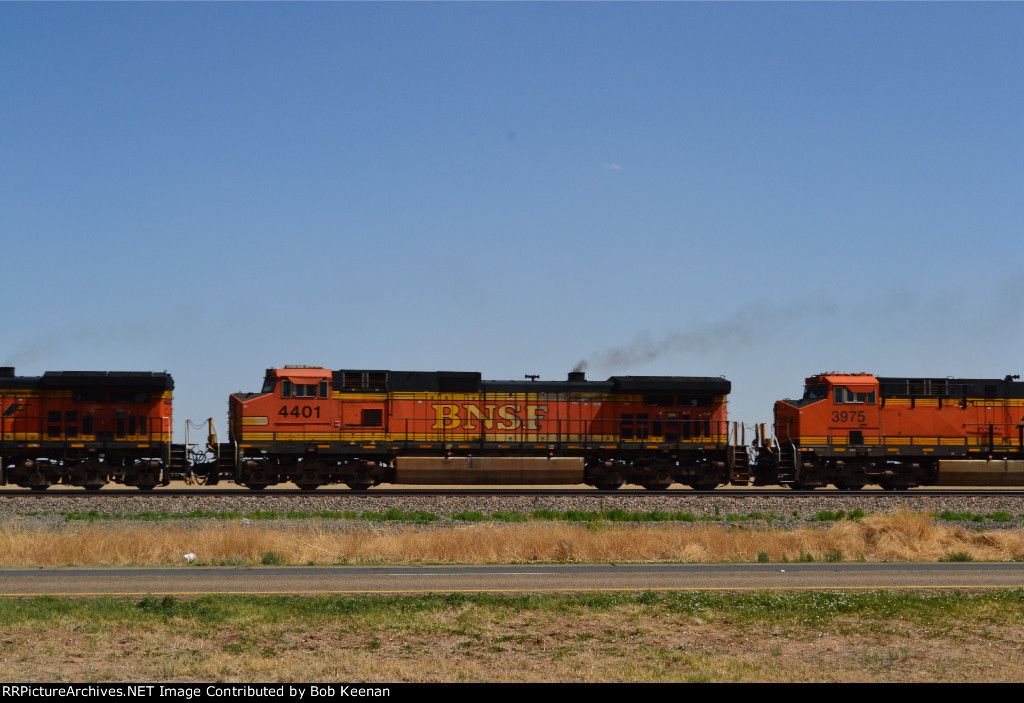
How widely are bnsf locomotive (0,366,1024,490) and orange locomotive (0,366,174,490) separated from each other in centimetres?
5

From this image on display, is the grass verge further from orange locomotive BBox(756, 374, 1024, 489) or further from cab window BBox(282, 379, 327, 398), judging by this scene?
orange locomotive BBox(756, 374, 1024, 489)

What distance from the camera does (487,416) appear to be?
1383 inches

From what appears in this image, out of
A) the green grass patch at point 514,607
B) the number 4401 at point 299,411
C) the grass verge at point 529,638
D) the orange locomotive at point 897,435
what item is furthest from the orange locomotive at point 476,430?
the grass verge at point 529,638

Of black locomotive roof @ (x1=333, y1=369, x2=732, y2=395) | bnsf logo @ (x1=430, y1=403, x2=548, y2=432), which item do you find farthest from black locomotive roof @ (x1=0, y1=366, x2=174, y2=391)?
bnsf logo @ (x1=430, y1=403, x2=548, y2=432)

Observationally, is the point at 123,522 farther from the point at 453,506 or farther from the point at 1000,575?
the point at 1000,575

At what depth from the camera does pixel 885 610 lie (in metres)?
13.0

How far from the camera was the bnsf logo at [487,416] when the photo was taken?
3491cm

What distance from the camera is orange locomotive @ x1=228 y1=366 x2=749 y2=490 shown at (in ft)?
112

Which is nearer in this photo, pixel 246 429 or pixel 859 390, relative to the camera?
pixel 246 429

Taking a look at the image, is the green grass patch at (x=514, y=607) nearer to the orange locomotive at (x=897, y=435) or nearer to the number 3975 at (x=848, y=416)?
the orange locomotive at (x=897, y=435)

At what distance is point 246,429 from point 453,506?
865 cm

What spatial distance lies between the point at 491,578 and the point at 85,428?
71.2 feet
